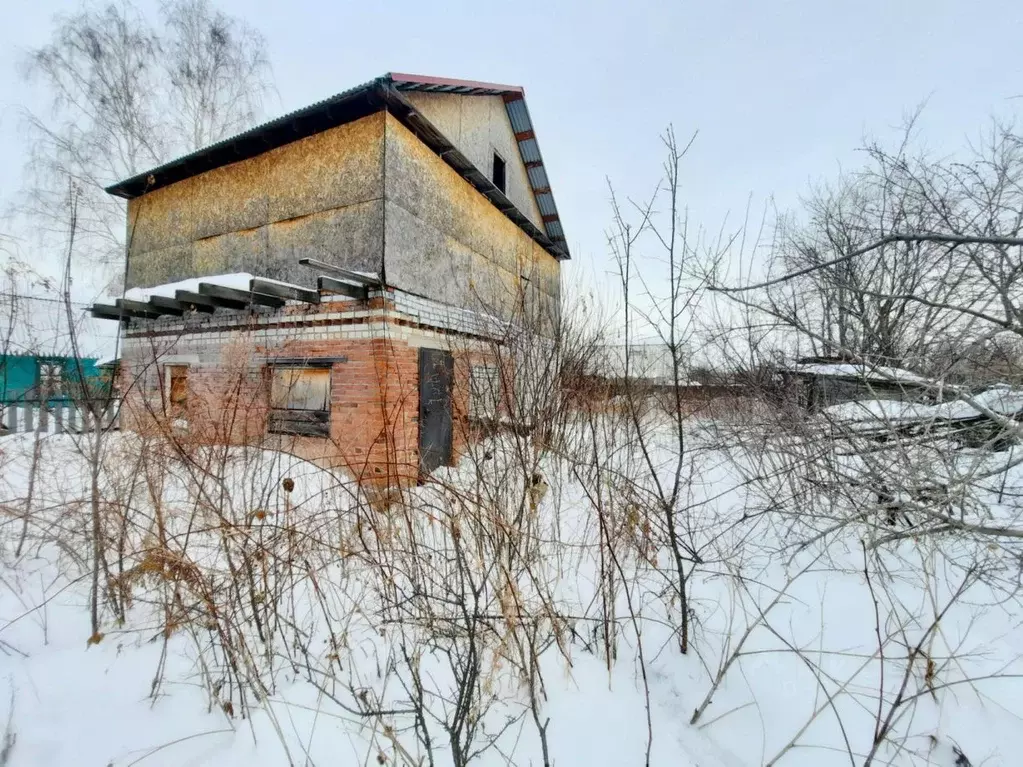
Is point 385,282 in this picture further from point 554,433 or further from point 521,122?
point 521,122

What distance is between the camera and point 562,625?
208cm

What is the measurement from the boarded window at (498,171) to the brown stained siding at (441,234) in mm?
907

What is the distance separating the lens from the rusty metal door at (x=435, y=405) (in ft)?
18.2

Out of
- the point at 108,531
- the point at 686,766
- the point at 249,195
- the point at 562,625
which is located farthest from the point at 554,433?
the point at 249,195

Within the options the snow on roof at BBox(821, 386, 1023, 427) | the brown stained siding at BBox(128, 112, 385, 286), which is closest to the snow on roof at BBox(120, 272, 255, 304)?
the brown stained siding at BBox(128, 112, 385, 286)

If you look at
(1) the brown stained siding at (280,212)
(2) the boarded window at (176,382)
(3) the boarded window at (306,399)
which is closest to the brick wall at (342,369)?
(3) the boarded window at (306,399)

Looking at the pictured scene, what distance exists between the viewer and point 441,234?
613cm

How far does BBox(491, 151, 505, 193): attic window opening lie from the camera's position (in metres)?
8.31

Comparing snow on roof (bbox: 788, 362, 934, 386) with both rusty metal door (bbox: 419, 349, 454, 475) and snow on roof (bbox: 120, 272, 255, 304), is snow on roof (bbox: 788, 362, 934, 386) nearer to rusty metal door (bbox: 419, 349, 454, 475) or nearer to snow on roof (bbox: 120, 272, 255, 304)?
rusty metal door (bbox: 419, 349, 454, 475)

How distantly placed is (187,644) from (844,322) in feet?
20.4

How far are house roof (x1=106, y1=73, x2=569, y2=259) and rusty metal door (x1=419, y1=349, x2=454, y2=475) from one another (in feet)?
10.5

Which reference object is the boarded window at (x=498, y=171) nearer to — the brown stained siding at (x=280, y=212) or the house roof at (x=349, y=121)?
the house roof at (x=349, y=121)

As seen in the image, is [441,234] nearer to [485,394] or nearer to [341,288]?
[341,288]

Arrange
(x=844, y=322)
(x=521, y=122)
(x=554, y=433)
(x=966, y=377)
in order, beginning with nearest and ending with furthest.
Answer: (x=966, y=377) < (x=844, y=322) < (x=554, y=433) < (x=521, y=122)
